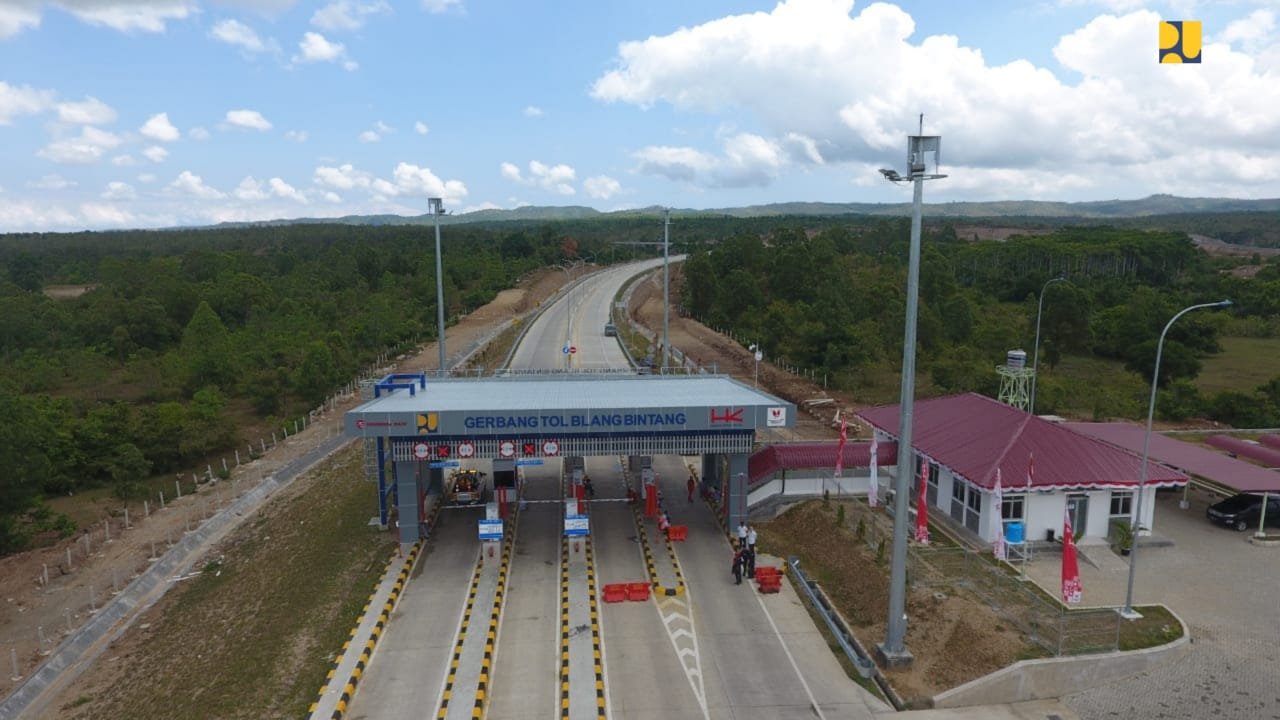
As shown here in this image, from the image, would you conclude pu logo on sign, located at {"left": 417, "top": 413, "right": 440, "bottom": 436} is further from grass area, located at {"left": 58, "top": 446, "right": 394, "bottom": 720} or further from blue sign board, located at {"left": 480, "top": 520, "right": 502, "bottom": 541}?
grass area, located at {"left": 58, "top": 446, "right": 394, "bottom": 720}

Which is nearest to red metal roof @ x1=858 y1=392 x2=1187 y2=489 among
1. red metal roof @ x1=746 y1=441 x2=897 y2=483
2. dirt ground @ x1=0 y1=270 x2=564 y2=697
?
red metal roof @ x1=746 y1=441 x2=897 y2=483

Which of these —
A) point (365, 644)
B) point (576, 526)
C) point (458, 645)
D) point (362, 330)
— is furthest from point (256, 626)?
point (362, 330)

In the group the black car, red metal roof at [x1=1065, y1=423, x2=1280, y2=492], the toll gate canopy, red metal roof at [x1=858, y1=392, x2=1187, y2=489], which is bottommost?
the black car

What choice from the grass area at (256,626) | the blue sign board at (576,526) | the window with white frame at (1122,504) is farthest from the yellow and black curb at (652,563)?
the window with white frame at (1122,504)

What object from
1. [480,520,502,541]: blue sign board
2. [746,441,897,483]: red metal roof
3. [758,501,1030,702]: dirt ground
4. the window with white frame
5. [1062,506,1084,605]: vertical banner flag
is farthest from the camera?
[746,441,897,483]: red metal roof

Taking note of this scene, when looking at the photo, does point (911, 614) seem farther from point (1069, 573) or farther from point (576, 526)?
point (576, 526)

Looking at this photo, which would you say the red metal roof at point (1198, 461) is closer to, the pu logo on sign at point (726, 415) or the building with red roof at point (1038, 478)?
the building with red roof at point (1038, 478)

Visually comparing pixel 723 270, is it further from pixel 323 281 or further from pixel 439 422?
pixel 439 422

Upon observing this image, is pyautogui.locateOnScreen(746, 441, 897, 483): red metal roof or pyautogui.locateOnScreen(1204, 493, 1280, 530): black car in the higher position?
pyautogui.locateOnScreen(746, 441, 897, 483): red metal roof

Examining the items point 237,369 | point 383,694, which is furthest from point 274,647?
point 237,369
